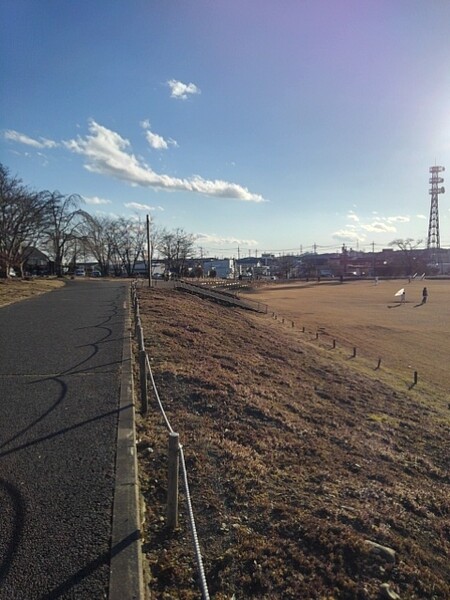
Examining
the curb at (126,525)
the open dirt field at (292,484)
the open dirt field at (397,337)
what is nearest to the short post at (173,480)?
the open dirt field at (292,484)

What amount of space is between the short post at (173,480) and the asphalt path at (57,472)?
0.48 meters

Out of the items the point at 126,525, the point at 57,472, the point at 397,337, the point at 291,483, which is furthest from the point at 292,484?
the point at 397,337

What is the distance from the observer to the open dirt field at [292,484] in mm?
2857

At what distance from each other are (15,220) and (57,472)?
46.8 m

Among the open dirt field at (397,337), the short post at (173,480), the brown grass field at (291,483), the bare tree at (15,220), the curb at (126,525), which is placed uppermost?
the bare tree at (15,220)

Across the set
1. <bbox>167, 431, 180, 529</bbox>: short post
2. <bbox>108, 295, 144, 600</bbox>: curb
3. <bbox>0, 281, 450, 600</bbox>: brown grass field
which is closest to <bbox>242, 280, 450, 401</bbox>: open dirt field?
<bbox>0, 281, 450, 600</bbox>: brown grass field

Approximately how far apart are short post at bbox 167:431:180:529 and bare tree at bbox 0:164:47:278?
1635 inches

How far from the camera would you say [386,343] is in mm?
22312

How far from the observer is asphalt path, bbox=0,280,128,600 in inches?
101

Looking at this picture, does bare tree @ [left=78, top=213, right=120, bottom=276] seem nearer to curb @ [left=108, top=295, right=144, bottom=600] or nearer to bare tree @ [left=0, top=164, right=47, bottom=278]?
bare tree @ [left=0, top=164, right=47, bottom=278]

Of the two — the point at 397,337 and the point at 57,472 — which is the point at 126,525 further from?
the point at 397,337

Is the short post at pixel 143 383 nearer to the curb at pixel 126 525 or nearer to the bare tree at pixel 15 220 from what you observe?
the curb at pixel 126 525

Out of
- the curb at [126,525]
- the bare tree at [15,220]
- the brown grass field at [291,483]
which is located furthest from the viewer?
the bare tree at [15,220]

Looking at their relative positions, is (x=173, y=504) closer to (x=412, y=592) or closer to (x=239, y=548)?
(x=239, y=548)
